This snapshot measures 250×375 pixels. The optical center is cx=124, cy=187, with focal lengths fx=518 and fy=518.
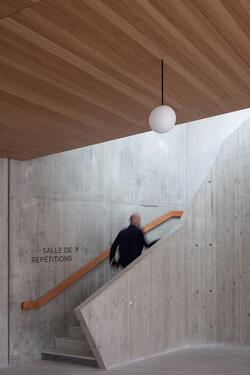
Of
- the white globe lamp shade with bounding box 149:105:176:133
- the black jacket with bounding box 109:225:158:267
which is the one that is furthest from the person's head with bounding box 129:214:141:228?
the white globe lamp shade with bounding box 149:105:176:133

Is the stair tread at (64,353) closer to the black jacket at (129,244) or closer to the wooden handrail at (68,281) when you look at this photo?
the wooden handrail at (68,281)

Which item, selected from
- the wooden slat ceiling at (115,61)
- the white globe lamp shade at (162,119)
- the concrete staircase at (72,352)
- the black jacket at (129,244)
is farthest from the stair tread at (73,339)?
the white globe lamp shade at (162,119)

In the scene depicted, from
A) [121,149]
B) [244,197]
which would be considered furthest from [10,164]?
[244,197]

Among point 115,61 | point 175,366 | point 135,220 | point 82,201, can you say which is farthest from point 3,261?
point 115,61

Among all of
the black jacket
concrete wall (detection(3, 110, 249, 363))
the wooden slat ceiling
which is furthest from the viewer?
the black jacket

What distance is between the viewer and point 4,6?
2.89 meters

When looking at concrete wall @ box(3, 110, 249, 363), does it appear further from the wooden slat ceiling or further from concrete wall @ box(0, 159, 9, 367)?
the wooden slat ceiling

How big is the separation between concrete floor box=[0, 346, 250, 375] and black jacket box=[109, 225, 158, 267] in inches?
60.8

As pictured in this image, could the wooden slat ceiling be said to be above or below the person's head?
above

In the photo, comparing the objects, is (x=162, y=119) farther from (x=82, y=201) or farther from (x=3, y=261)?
(x=82, y=201)

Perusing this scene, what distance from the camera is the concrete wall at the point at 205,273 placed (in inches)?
291

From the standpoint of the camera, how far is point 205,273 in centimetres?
827

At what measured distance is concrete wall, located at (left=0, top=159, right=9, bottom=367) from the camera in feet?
22.8

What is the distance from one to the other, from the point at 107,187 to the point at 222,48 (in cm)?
527
